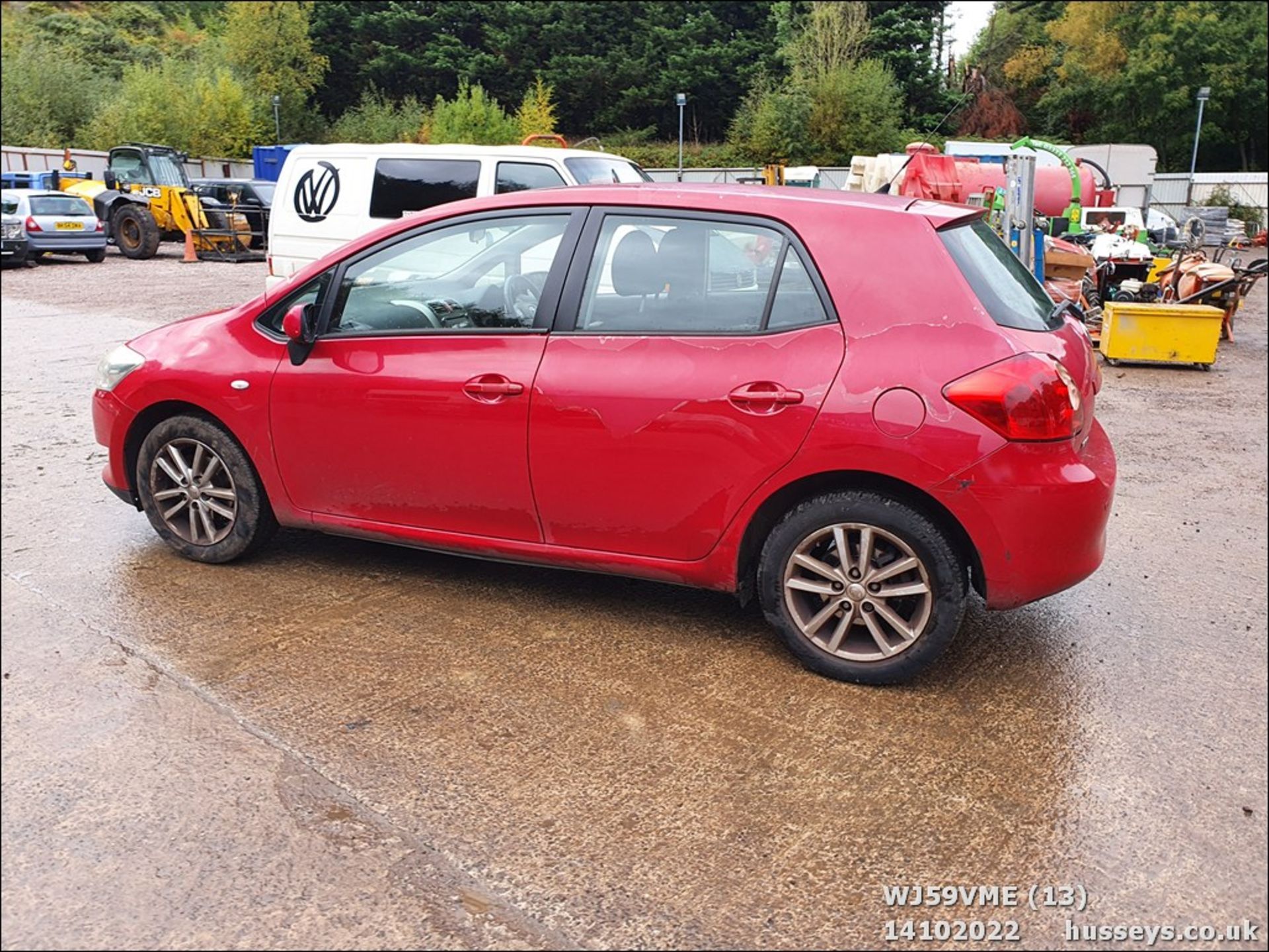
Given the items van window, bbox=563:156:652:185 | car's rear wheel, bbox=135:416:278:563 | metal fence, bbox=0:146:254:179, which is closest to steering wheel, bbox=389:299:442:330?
car's rear wheel, bbox=135:416:278:563

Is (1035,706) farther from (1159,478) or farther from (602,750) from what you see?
(1159,478)

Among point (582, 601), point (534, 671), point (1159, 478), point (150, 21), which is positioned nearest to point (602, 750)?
point (534, 671)

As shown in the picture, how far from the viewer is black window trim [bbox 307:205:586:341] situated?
407 cm

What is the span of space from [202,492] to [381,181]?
6.84 meters

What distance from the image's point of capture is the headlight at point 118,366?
15.5ft

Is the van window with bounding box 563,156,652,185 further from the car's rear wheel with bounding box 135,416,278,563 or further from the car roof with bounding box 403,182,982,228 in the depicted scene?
the car's rear wheel with bounding box 135,416,278,563

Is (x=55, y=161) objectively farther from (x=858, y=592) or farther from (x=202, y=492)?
(x=858, y=592)

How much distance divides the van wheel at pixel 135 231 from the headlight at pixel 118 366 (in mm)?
20740

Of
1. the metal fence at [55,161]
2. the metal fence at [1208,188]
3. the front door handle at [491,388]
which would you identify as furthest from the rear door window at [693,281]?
the metal fence at [1208,188]

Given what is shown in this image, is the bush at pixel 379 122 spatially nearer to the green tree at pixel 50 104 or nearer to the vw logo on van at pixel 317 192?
the green tree at pixel 50 104

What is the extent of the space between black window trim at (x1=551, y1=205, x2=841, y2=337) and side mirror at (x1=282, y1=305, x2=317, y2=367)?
3.54 feet

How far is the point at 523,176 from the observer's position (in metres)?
10.3

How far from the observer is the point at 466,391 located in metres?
4.07

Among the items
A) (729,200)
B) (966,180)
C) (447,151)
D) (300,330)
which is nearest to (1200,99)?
(966,180)
